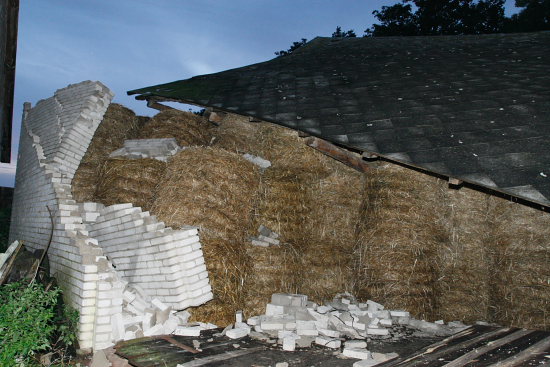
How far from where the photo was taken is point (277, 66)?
12023 mm

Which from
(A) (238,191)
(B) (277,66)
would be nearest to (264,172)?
(A) (238,191)

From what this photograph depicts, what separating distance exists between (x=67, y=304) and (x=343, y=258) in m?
4.39

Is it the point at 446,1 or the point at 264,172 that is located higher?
the point at 446,1

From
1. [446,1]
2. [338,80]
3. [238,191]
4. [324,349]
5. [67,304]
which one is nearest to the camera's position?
[324,349]

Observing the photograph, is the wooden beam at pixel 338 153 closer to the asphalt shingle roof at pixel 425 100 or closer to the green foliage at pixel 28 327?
the asphalt shingle roof at pixel 425 100

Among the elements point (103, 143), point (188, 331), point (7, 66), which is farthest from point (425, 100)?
point (7, 66)

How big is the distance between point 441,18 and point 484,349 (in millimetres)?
26914

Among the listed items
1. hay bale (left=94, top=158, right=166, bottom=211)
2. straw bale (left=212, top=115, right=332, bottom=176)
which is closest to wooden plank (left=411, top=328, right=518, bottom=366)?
straw bale (left=212, top=115, right=332, bottom=176)

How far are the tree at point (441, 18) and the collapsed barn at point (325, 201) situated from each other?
786 inches

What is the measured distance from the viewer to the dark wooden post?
30.2 ft

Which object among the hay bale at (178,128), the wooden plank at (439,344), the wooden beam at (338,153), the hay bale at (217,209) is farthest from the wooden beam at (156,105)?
the wooden plank at (439,344)

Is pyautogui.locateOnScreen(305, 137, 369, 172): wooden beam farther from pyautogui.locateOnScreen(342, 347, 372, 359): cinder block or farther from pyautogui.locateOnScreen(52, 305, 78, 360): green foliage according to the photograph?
pyautogui.locateOnScreen(52, 305, 78, 360): green foliage

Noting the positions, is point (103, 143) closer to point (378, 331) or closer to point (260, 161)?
point (260, 161)

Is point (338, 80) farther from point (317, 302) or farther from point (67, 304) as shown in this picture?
point (67, 304)
